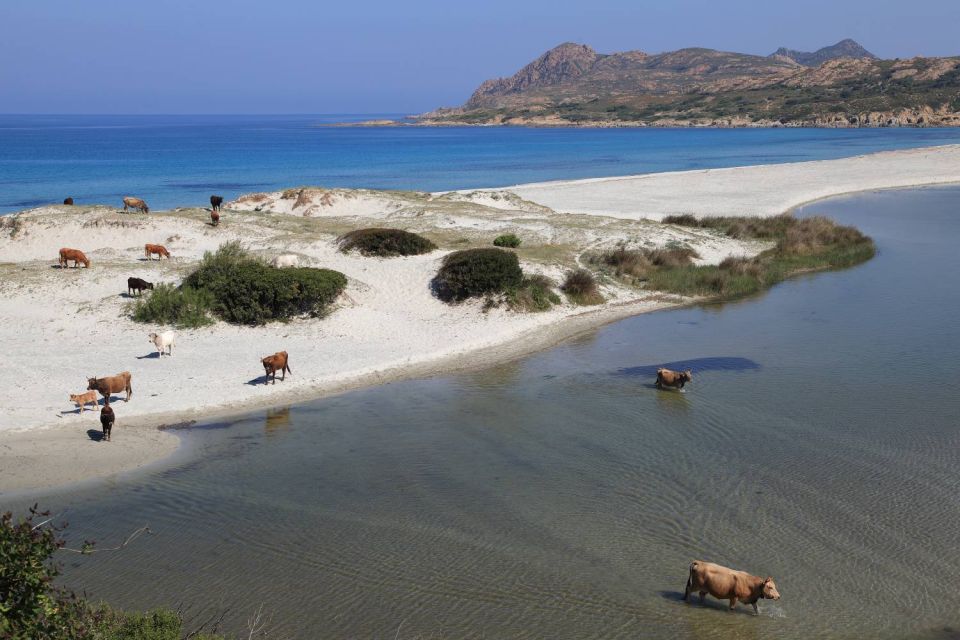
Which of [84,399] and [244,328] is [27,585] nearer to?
[84,399]

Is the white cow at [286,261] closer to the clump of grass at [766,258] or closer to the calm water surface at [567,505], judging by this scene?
the calm water surface at [567,505]

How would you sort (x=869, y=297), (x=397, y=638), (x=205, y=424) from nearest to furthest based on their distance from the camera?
(x=397, y=638) < (x=205, y=424) < (x=869, y=297)

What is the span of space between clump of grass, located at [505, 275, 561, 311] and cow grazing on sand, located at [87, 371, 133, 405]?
11.4 metres

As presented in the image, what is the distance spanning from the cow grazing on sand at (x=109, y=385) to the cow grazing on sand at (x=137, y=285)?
25.0ft

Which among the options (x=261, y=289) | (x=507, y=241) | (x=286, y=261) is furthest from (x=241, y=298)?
(x=507, y=241)

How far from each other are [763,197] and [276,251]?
35.0 m

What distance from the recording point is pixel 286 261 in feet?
85.5

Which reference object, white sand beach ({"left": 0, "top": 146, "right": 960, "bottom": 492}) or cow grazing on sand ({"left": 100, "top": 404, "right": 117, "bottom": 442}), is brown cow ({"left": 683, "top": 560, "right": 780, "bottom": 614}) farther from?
cow grazing on sand ({"left": 100, "top": 404, "right": 117, "bottom": 442})

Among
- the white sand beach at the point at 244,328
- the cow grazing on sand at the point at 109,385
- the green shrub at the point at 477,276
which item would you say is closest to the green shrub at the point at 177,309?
the white sand beach at the point at 244,328

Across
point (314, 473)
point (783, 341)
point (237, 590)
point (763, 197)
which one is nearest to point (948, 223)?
point (763, 197)

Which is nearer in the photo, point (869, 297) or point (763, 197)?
point (869, 297)

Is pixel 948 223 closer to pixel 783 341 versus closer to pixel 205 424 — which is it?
pixel 783 341

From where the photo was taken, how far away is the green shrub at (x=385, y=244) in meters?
28.6

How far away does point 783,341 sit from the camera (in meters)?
21.8
